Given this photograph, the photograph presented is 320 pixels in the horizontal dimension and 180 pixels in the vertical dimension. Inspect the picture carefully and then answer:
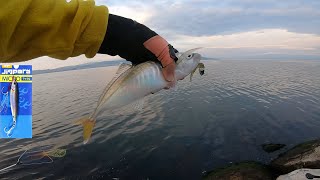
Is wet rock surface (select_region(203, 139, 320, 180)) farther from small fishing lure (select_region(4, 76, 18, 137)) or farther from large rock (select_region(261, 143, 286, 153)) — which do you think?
small fishing lure (select_region(4, 76, 18, 137))

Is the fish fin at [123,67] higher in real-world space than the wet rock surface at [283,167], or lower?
higher

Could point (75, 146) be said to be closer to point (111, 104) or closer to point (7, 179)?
point (7, 179)

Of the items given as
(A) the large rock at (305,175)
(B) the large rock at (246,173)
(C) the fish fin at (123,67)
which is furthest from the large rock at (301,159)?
(C) the fish fin at (123,67)

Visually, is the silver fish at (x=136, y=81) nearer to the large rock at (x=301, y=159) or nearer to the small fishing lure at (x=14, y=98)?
the large rock at (x=301, y=159)

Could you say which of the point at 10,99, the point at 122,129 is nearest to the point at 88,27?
the point at 10,99

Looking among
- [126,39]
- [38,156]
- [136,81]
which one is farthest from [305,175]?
[38,156]

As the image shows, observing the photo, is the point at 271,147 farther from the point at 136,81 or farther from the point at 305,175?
the point at 136,81

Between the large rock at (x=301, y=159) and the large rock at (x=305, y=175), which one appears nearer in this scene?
the large rock at (x=305, y=175)
